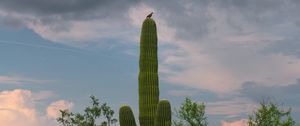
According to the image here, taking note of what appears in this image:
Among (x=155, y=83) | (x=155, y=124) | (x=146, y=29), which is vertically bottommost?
(x=155, y=124)

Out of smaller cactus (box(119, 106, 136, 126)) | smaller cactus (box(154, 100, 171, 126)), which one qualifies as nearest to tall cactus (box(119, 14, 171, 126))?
smaller cactus (box(119, 106, 136, 126))

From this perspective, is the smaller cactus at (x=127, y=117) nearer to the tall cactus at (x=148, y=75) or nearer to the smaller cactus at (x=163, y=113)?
the tall cactus at (x=148, y=75)

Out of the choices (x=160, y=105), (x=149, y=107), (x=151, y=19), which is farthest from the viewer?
(x=151, y=19)

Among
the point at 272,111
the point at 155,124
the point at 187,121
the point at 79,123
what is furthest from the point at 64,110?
the point at 155,124

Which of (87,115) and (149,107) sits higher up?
(87,115)

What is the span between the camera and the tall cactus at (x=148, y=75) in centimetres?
1911

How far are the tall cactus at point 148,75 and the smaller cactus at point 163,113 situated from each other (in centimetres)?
143

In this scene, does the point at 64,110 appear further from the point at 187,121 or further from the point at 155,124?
the point at 155,124

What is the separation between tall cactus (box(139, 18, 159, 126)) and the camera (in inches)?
752

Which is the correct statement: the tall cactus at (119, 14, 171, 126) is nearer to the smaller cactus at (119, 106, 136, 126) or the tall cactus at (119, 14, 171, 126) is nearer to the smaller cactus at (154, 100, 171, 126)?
the smaller cactus at (119, 106, 136, 126)

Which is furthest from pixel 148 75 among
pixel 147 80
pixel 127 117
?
pixel 127 117

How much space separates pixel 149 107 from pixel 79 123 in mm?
12768

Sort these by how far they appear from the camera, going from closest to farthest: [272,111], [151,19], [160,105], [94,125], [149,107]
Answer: [160,105]
[149,107]
[151,19]
[272,111]
[94,125]

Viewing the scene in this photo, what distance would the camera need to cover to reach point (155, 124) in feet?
58.5
